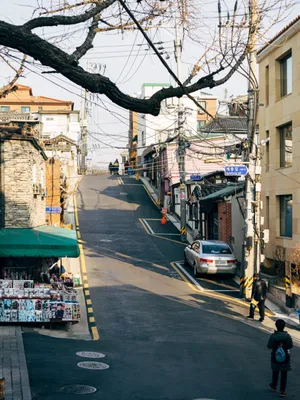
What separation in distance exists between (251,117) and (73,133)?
68697 millimetres

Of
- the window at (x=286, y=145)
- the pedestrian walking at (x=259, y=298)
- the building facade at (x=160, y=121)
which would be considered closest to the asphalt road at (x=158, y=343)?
the pedestrian walking at (x=259, y=298)

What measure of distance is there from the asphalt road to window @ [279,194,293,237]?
12.1ft

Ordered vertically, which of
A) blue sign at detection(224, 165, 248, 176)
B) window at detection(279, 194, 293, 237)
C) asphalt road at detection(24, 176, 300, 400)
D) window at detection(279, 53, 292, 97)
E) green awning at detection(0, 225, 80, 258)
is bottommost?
asphalt road at detection(24, 176, 300, 400)

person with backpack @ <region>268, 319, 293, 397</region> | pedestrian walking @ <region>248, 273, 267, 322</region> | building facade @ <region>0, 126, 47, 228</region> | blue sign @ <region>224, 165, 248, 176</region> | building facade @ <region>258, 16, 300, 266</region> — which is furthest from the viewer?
building facade @ <region>258, 16, 300, 266</region>

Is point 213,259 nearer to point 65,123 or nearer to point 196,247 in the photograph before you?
point 196,247

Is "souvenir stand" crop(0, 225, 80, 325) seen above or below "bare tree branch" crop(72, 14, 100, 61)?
below

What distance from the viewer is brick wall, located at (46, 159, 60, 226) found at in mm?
38812

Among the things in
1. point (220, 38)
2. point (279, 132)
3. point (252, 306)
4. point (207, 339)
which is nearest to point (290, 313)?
point (252, 306)

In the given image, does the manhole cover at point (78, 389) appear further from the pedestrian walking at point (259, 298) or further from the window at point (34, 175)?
the window at point (34, 175)

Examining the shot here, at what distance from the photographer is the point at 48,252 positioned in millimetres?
20531

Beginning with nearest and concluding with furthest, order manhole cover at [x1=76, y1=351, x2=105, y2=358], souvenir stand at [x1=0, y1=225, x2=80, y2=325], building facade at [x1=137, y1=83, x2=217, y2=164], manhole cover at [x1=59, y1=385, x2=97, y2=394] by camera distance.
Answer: manhole cover at [x1=59, y1=385, x2=97, y2=394] → manhole cover at [x1=76, y1=351, x2=105, y2=358] → souvenir stand at [x1=0, y1=225, x2=80, y2=325] → building facade at [x1=137, y1=83, x2=217, y2=164]

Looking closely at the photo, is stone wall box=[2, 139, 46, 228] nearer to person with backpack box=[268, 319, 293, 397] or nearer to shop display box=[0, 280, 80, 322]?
shop display box=[0, 280, 80, 322]

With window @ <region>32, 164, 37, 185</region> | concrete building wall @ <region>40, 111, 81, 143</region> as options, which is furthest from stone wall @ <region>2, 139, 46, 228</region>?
concrete building wall @ <region>40, 111, 81, 143</region>

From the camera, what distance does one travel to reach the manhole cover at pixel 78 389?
1048cm
